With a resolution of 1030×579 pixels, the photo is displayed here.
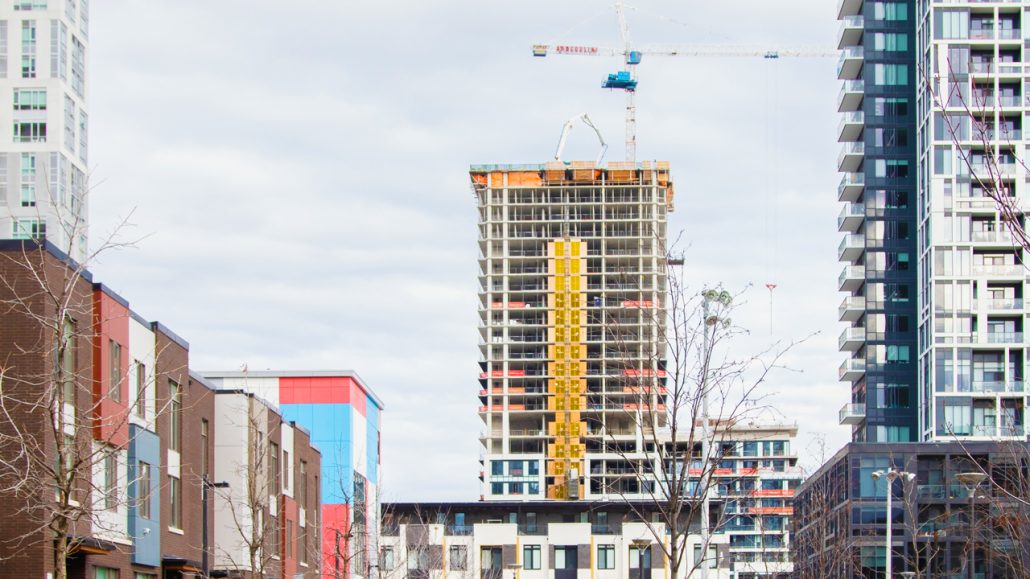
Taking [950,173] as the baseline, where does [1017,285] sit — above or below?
below

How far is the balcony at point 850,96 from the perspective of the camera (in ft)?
434

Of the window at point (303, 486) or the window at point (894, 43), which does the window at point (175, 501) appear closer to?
the window at point (303, 486)

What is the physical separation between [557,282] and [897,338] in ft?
178

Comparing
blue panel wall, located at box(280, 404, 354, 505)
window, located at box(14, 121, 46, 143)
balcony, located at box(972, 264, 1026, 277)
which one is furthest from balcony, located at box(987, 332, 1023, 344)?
window, located at box(14, 121, 46, 143)

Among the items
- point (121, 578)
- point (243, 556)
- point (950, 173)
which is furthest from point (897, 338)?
point (121, 578)

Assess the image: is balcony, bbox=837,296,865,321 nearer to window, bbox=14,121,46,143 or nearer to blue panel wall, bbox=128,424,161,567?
window, bbox=14,121,46,143

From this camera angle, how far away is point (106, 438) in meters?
38.3

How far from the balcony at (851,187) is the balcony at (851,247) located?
3554 millimetres

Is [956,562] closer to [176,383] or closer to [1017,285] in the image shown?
[1017,285]

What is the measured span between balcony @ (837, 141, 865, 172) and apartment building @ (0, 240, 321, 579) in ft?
274

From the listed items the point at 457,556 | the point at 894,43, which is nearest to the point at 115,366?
the point at 457,556

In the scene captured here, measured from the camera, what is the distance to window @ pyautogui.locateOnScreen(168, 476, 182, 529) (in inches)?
1821

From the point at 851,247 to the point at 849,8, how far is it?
23495mm

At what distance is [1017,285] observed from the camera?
392 feet
